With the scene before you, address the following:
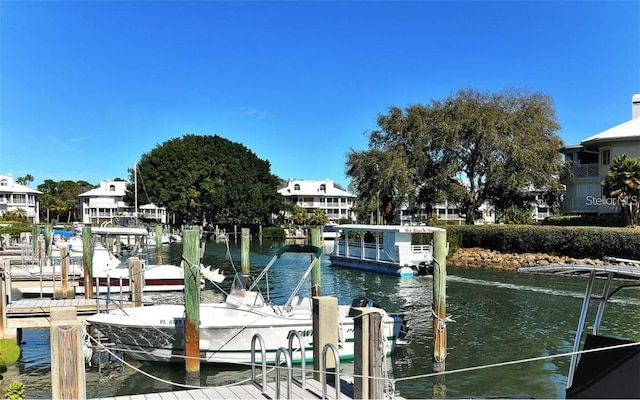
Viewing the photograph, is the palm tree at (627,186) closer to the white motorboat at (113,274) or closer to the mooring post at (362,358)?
the white motorboat at (113,274)

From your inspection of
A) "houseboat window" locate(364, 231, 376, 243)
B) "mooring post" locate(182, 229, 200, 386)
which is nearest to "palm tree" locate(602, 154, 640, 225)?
"houseboat window" locate(364, 231, 376, 243)

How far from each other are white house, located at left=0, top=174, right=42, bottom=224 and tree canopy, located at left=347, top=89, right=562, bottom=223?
7712 cm

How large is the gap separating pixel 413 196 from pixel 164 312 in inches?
1518

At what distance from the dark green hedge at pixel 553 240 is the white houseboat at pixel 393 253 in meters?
4.02

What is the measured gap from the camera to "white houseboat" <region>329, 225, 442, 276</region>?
34188 mm

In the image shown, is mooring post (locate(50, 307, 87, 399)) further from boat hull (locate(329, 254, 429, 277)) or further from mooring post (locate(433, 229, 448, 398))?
boat hull (locate(329, 254, 429, 277))

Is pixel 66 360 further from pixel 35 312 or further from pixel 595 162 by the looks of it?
pixel 595 162

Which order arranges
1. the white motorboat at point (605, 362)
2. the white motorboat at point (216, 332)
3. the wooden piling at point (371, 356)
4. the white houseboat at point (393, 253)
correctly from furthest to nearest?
the white houseboat at point (393, 253) < the white motorboat at point (216, 332) < the wooden piling at point (371, 356) < the white motorboat at point (605, 362)

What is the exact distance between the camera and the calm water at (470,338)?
12.8 meters

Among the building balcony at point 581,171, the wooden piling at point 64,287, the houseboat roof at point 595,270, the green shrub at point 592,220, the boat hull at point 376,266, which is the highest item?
the building balcony at point 581,171

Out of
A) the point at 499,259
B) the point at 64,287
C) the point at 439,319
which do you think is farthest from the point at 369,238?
the point at 439,319

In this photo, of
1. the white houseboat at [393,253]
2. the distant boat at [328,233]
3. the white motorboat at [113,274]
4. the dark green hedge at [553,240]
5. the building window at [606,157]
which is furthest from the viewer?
the distant boat at [328,233]

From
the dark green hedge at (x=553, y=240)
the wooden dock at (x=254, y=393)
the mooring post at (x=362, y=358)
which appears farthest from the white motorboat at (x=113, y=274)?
the dark green hedge at (x=553, y=240)

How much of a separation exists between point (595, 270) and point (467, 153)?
42.9 m
